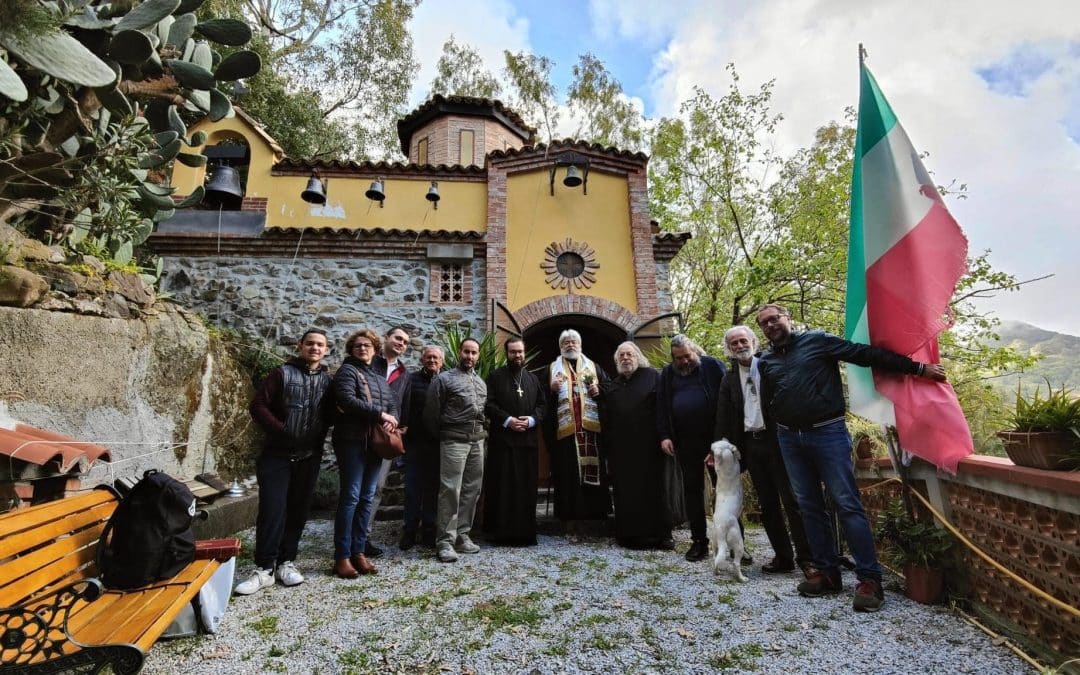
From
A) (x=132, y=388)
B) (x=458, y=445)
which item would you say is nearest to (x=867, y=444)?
(x=458, y=445)

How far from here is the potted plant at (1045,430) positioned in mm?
2143

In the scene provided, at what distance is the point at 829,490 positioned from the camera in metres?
3.08

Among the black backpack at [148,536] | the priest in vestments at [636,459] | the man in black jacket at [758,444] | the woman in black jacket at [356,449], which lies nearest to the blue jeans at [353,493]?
the woman in black jacket at [356,449]

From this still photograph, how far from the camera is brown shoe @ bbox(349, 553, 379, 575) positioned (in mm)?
3525

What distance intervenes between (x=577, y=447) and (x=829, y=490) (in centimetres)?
210

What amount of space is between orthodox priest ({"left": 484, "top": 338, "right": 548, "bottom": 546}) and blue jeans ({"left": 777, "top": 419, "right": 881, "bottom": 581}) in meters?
2.06

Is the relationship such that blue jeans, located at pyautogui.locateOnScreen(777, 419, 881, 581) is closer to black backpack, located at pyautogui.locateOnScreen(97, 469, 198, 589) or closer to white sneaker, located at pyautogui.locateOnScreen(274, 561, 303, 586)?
white sneaker, located at pyautogui.locateOnScreen(274, 561, 303, 586)

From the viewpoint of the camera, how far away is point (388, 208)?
7910 mm

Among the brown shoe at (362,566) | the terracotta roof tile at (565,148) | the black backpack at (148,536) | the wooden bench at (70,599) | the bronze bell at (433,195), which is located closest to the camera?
the wooden bench at (70,599)

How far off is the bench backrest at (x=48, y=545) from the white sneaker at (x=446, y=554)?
208 centimetres

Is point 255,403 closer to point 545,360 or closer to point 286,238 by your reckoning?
point 286,238

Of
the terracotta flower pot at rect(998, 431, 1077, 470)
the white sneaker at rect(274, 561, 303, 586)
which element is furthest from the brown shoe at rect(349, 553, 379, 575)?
the terracotta flower pot at rect(998, 431, 1077, 470)

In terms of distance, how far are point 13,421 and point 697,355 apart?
4.67 m

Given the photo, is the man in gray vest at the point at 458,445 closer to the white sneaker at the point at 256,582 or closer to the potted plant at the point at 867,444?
the white sneaker at the point at 256,582
